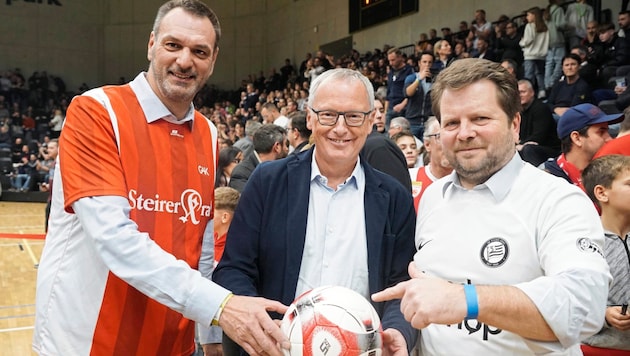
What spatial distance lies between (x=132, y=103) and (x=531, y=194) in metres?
1.46

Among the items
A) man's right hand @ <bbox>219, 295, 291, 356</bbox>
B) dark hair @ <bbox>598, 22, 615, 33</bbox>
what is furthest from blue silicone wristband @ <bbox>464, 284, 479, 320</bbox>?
dark hair @ <bbox>598, 22, 615, 33</bbox>

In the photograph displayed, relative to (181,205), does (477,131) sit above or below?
above

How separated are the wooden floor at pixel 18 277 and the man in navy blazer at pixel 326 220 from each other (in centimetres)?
376

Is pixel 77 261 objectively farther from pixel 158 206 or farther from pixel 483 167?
pixel 483 167

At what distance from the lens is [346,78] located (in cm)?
208

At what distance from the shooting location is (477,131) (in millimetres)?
1750

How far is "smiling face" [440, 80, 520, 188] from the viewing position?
1751 mm

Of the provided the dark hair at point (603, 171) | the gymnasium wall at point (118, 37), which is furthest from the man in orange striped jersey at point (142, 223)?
the gymnasium wall at point (118, 37)

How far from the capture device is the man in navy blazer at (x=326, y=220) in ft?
6.63

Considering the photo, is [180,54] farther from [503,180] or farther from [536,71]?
[536,71]

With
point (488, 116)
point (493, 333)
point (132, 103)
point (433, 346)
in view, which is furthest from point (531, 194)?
point (132, 103)

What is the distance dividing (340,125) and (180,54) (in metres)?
0.66

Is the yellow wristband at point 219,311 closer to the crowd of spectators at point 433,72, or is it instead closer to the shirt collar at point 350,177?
the shirt collar at point 350,177

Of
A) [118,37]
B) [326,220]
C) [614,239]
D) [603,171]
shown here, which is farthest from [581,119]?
[118,37]
